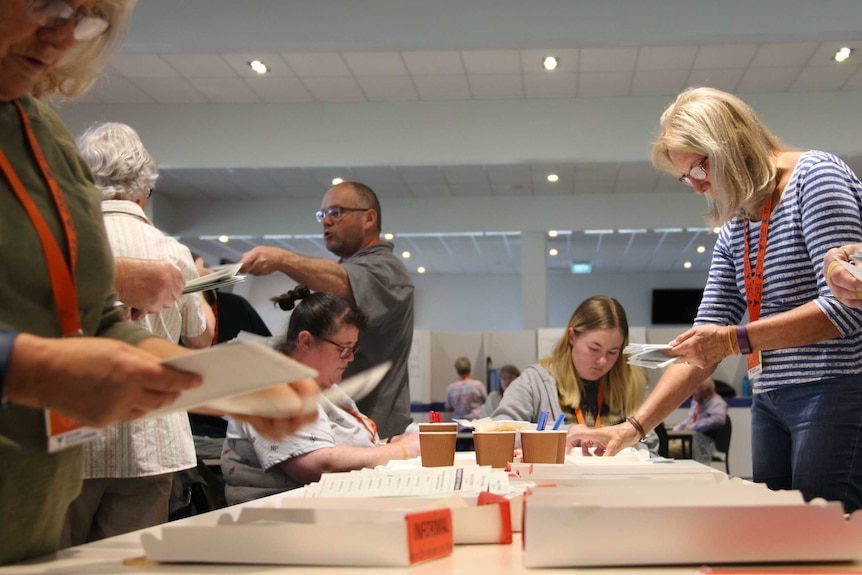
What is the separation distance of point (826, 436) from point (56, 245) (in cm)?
156

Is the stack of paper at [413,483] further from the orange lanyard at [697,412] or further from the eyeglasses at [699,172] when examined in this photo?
the orange lanyard at [697,412]

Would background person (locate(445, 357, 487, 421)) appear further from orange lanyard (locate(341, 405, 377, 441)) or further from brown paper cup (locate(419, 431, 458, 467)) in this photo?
brown paper cup (locate(419, 431, 458, 467))

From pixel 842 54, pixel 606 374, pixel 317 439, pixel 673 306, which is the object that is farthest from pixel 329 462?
pixel 673 306

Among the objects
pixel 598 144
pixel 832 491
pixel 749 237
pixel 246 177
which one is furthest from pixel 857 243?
pixel 246 177

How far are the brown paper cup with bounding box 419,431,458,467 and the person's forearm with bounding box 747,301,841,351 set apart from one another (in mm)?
732

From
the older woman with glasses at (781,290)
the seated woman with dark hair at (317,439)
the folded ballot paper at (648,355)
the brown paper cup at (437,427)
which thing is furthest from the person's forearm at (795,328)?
the seated woman with dark hair at (317,439)

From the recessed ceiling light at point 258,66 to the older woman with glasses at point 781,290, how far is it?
4725mm

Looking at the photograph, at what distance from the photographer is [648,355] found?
6.50 ft

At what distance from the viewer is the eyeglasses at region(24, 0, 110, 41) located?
3.25 feet

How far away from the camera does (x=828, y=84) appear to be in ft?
22.4

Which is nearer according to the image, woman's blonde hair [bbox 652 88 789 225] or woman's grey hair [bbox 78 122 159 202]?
woman's blonde hair [bbox 652 88 789 225]

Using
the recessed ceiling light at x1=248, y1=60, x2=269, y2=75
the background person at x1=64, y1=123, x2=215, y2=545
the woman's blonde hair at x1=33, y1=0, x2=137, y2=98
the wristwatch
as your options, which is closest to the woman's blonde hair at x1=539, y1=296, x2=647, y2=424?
the background person at x1=64, y1=123, x2=215, y2=545

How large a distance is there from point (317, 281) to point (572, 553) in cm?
194

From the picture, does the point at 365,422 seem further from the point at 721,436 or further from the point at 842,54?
the point at 721,436
